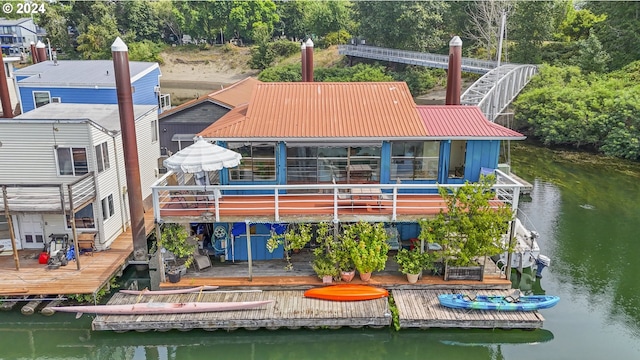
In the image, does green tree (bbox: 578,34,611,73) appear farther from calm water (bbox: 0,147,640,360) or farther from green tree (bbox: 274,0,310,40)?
green tree (bbox: 274,0,310,40)

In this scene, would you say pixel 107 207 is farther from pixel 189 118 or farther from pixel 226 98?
pixel 226 98

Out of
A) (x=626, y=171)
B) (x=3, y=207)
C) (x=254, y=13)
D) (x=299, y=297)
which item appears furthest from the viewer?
(x=254, y=13)

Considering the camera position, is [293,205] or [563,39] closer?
[293,205]

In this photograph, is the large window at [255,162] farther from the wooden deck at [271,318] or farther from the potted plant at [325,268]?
the wooden deck at [271,318]

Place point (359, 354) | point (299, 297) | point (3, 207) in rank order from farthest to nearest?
point (3, 207) → point (299, 297) → point (359, 354)

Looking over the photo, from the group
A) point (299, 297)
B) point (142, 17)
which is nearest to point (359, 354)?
point (299, 297)

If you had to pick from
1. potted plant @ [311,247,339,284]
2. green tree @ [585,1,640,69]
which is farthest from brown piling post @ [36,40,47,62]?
green tree @ [585,1,640,69]

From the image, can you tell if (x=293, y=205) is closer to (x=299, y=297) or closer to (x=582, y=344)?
(x=299, y=297)
